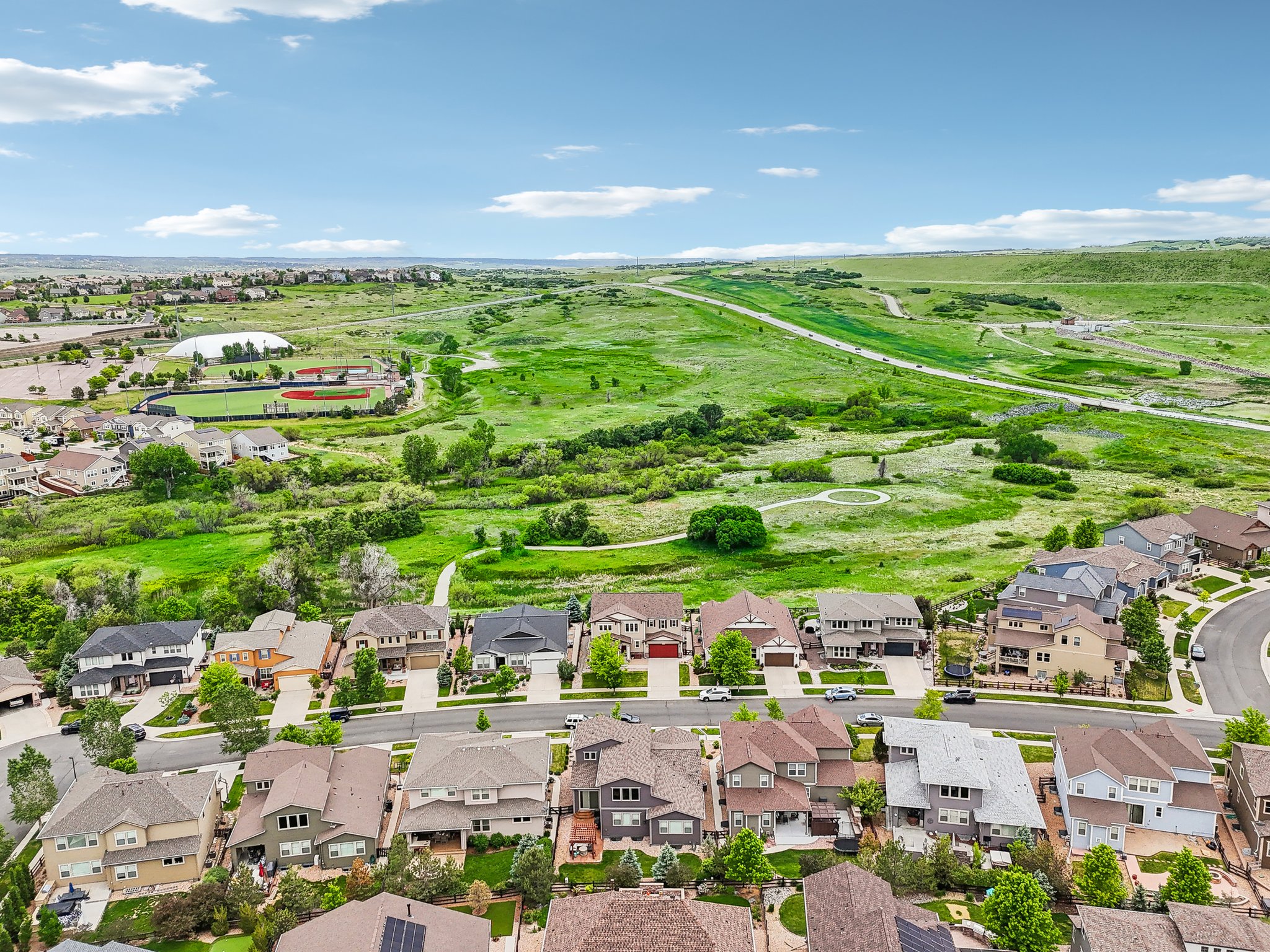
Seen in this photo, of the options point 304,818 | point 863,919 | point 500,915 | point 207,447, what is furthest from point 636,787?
point 207,447

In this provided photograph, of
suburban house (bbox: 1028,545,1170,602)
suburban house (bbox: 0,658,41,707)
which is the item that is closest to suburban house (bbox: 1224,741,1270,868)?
suburban house (bbox: 1028,545,1170,602)

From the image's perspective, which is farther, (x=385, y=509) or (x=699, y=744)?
(x=385, y=509)

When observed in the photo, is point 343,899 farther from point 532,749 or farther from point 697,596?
point 697,596

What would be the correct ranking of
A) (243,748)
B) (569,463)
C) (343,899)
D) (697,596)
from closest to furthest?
1. (343,899)
2. (243,748)
3. (697,596)
4. (569,463)

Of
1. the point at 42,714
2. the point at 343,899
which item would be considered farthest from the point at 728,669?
the point at 42,714

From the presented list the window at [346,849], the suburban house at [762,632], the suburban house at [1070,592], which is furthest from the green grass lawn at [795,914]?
the suburban house at [1070,592]

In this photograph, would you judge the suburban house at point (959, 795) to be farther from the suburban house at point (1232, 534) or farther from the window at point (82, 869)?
the suburban house at point (1232, 534)

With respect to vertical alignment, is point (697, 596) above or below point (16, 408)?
below
